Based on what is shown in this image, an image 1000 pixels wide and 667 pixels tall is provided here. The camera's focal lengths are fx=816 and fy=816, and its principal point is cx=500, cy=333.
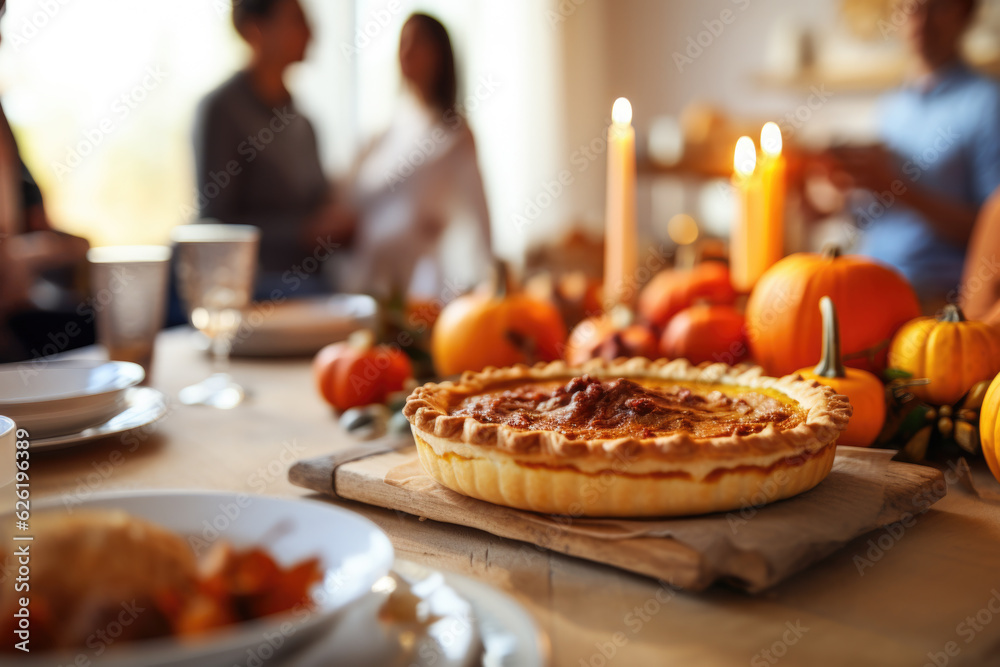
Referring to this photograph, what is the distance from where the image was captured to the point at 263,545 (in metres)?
0.82

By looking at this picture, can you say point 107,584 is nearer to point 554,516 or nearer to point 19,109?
point 554,516

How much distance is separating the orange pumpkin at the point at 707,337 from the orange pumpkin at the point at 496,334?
31cm

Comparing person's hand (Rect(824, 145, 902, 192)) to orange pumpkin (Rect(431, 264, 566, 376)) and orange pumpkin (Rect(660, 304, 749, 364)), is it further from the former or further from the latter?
orange pumpkin (Rect(431, 264, 566, 376))

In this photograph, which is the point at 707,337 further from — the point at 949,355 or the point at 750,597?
the point at 750,597

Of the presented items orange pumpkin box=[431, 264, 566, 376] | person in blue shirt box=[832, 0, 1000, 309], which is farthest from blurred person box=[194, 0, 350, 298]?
person in blue shirt box=[832, 0, 1000, 309]

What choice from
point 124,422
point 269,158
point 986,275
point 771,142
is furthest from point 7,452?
point 269,158

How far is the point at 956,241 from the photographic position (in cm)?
443

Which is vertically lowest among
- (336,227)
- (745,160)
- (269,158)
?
(336,227)

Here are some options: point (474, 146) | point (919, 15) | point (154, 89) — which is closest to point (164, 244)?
point (154, 89)

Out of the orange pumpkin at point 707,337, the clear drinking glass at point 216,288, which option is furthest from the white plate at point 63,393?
the orange pumpkin at point 707,337

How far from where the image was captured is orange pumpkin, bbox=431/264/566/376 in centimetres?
200

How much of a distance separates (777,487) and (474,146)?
13.2 ft

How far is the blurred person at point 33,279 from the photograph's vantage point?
11.9 feet

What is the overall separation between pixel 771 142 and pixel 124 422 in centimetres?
162
